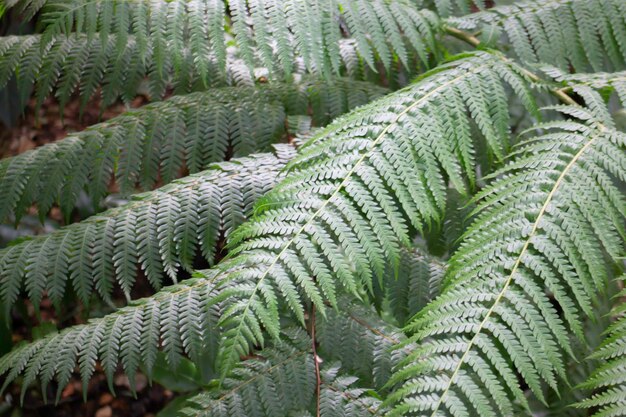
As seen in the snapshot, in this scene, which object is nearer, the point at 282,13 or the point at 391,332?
the point at 391,332

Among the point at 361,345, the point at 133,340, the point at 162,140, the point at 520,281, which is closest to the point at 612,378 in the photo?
the point at 520,281

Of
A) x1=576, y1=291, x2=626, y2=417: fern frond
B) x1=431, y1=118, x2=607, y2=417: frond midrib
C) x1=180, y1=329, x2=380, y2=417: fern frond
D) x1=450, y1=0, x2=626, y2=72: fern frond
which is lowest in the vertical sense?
x1=180, y1=329, x2=380, y2=417: fern frond

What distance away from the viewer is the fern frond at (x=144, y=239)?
138 centimetres

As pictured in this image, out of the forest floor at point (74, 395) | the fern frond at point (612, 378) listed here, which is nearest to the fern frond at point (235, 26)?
the fern frond at point (612, 378)

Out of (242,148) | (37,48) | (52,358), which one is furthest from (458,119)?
(37,48)

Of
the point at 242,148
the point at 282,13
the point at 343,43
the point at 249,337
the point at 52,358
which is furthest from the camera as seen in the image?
the point at 343,43

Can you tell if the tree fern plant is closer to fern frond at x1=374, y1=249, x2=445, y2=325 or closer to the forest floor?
fern frond at x1=374, y1=249, x2=445, y2=325

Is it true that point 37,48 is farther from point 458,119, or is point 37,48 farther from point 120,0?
point 458,119

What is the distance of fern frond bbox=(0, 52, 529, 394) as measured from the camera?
1.06 meters

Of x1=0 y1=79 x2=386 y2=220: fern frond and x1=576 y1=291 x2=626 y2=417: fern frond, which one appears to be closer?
x1=576 y1=291 x2=626 y2=417: fern frond

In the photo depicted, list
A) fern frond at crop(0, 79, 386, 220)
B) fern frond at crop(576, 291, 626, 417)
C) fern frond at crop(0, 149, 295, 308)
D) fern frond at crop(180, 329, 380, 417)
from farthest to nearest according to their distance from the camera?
fern frond at crop(0, 79, 386, 220) < fern frond at crop(0, 149, 295, 308) < fern frond at crop(180, 329, 380, 417) < fern frond at crop(576, 291, 626, 417)

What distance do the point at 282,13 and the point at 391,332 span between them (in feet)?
2.62

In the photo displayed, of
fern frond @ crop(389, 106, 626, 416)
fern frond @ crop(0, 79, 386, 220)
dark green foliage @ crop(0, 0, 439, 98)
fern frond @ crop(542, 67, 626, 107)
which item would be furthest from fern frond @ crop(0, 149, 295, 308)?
fern frond @ crop(542, 67, 626, 107)

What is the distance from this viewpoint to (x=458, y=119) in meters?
1.29
